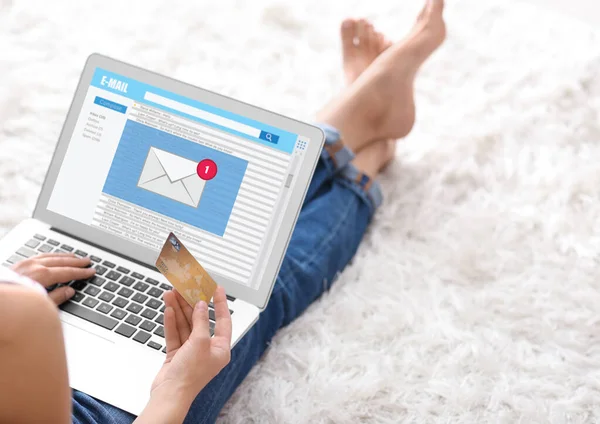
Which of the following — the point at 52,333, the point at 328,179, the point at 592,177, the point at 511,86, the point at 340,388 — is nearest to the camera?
the point at 52,333

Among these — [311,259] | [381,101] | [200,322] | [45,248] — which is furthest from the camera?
[381,101]

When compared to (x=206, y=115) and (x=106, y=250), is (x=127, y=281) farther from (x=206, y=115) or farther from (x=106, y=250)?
(x=206, y=115)

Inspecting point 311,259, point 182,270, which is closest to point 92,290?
point 182,270

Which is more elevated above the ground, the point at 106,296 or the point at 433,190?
the point at 433,190

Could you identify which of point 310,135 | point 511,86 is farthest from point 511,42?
point 310,135

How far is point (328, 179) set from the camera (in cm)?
123

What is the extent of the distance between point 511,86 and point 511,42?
19cm

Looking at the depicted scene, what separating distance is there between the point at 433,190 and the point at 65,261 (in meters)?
0.72

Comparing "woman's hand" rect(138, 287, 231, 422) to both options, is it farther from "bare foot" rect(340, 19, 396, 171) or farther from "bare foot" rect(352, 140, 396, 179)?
"bare foot" rect(340, 19, 396, 171)

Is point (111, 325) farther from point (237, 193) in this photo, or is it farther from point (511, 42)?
point (511, 42)

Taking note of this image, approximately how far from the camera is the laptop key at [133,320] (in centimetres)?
90

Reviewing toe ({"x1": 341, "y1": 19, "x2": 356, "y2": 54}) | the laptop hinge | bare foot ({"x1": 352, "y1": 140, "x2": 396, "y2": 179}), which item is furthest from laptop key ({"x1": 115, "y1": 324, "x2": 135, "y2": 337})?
toe ({"x1": 341, "y1": 19, "x2": 356, "y2": 54})

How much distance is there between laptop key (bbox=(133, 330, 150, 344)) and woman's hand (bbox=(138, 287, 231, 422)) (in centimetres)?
10

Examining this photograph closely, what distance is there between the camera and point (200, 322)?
0.73m
